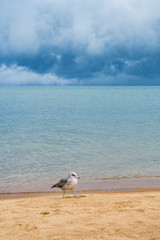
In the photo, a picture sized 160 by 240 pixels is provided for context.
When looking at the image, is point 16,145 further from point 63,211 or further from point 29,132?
point 63,211

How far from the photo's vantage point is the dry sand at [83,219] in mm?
6867

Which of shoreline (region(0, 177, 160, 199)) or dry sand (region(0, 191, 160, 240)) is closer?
dry sand (region(0, 191, 160, 240))

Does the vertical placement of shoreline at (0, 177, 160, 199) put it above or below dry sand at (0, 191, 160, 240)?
below

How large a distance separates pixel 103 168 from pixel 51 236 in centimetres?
1066

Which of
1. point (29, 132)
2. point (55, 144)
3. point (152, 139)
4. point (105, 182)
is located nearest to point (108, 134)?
point (152, 139)

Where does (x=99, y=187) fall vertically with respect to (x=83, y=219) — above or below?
below

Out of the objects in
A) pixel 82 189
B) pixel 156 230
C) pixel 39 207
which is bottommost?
pixel 82 189

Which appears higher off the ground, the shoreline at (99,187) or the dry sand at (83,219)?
the dry sand at (83,219)

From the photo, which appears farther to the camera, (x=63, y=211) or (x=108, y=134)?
(x=108, y=134)

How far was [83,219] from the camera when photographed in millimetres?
8008

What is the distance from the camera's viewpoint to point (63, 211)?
29.5ft

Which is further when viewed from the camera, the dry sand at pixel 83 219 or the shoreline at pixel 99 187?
the shoreline at pixel 99 187

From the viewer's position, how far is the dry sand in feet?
22.5

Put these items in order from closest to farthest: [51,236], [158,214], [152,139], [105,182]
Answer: [51,236] → [158,214] → [105,182] → [152,139]
